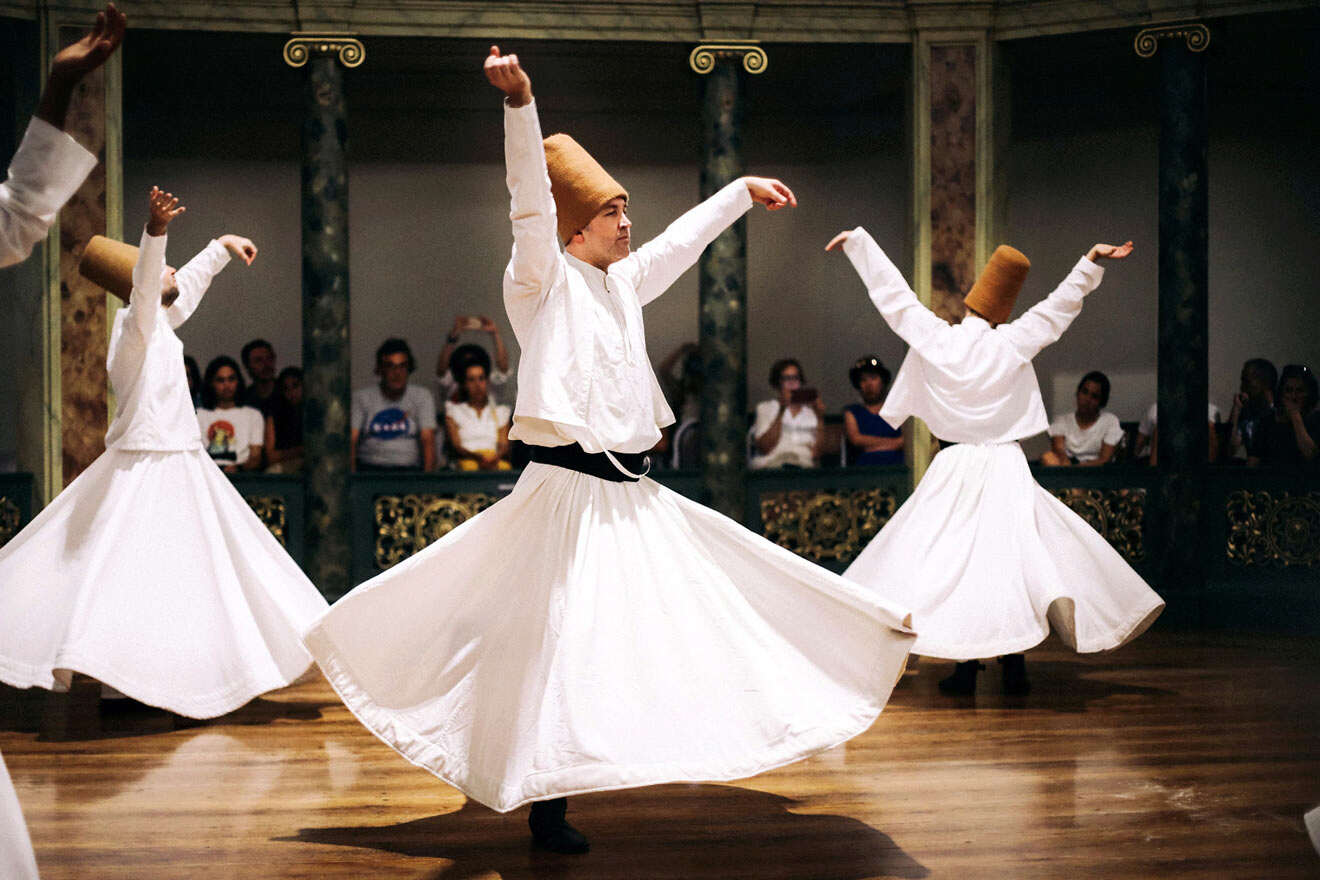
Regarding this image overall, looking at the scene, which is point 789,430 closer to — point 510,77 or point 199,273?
point 199,273

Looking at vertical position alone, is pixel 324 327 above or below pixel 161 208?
below

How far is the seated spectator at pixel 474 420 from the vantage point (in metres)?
7.55

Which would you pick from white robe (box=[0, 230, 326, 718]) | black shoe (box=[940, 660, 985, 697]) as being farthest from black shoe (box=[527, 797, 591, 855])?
black shoe (box=[940, 660, 985, 697])

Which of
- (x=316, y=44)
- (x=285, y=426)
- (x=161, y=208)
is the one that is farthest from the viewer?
(x=285, y=426)

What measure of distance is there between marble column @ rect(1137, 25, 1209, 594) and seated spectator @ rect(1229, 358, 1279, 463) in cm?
46

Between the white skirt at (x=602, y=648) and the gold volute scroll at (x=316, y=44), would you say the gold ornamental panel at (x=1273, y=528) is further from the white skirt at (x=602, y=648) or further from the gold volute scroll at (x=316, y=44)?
the gold volute scroll at (x=316, y=44)

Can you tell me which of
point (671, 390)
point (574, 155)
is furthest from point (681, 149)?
point (574, 155)

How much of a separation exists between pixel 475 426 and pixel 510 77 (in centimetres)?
493

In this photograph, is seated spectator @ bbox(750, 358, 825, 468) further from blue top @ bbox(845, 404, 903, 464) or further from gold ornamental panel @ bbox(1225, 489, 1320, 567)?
gold ornamental panel @ bbox(1225, 489, 1320, 567)

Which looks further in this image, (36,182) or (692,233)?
(692,233)

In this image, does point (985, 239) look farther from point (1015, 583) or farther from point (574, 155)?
point (574, 155)

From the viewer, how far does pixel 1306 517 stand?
22.6ft

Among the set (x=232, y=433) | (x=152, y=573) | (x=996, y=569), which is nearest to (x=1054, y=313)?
(x=996, y=569)

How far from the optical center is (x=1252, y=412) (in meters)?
7.30
